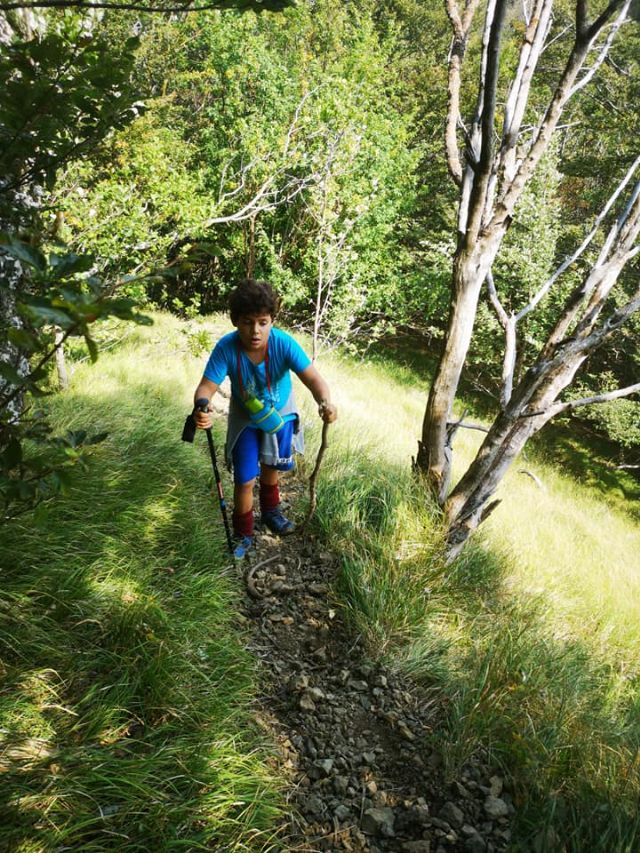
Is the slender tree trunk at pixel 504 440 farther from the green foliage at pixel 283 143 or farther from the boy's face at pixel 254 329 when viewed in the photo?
the green foliage at pixel 283 143

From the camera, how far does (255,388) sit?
3420mm

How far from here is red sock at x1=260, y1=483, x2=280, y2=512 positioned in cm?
392

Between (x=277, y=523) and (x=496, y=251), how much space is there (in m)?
2.49

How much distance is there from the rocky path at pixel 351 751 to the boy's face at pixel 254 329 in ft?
5.03

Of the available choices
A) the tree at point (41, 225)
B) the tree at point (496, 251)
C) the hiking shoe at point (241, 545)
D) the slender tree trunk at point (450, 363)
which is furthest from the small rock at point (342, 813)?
the slender tree trunk at point (450, 363)

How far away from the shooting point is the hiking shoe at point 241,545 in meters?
3.49

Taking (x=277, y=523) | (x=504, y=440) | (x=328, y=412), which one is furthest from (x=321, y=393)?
(x=504, y=440)

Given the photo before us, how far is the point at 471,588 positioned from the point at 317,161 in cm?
772

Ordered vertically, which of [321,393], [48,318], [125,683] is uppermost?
[48,318]

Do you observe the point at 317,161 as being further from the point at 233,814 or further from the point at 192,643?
the point at 233,814

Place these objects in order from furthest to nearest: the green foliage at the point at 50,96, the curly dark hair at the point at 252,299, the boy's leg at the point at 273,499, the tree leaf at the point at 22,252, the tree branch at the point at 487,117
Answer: the boy's leg at the point at 273,499, the curly dark hair at the point at 252,299, the tree branch at the point at 487,117, the green foliage at the point at 50,96, the tree leaf at the point at 22,252

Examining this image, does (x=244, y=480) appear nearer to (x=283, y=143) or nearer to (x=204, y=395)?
(x=204, y=395)

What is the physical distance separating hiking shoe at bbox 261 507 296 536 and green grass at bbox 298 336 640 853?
0.24 metres

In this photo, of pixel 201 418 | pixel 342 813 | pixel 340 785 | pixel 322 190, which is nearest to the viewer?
pixel 342 813
